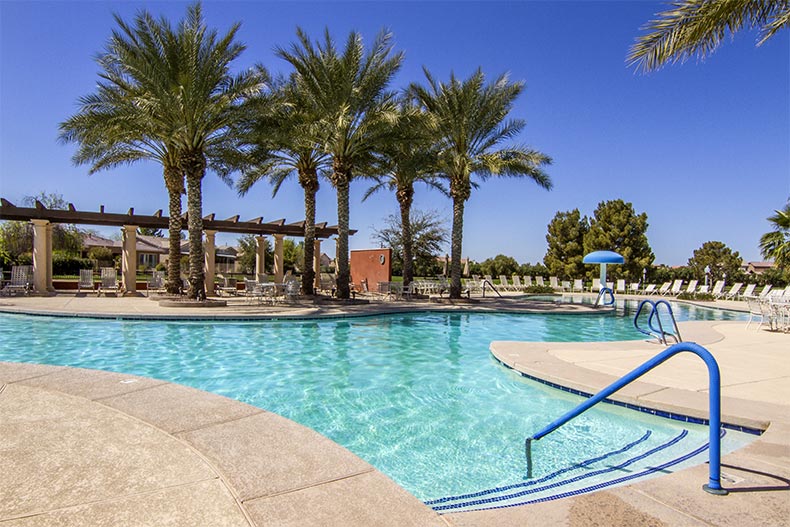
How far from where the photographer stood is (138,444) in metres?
3.50

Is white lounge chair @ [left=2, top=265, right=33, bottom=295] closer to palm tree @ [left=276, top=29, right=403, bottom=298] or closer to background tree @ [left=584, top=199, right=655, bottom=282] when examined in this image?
palm tree @ [left=276, top=29, right=403, bottom=298]

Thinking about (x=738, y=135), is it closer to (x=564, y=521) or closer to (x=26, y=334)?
(x=564, y=521)

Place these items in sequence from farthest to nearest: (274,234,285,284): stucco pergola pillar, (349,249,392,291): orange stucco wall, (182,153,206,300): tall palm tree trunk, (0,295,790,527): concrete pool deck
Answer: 1. (349,249,392,291): orange stucco wall
2. (274,234,285,284): stucco pergola pillar
3. (182,153,206,300): tall palm tree trunk
4. (0,295,790,527): concrete pool deck

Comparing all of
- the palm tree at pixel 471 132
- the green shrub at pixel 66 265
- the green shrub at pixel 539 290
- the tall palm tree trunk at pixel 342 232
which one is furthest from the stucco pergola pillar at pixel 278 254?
the green shrub at pixel 66 265

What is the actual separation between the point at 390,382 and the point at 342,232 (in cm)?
1281

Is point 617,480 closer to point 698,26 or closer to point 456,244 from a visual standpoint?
point 698,26

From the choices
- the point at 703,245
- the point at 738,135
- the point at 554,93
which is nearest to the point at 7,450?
the point at 554,93

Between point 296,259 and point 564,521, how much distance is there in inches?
2032

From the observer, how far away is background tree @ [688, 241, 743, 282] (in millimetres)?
47381

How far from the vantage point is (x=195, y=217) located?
17562 mm

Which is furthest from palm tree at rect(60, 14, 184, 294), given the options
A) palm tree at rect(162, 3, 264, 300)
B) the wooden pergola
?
the wooden pergola

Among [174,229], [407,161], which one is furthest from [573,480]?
[174,229]

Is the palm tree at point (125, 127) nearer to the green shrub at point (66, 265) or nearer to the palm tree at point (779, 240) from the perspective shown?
the green shrub at point (66, 265)

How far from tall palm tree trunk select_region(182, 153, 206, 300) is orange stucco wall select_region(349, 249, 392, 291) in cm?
1081
